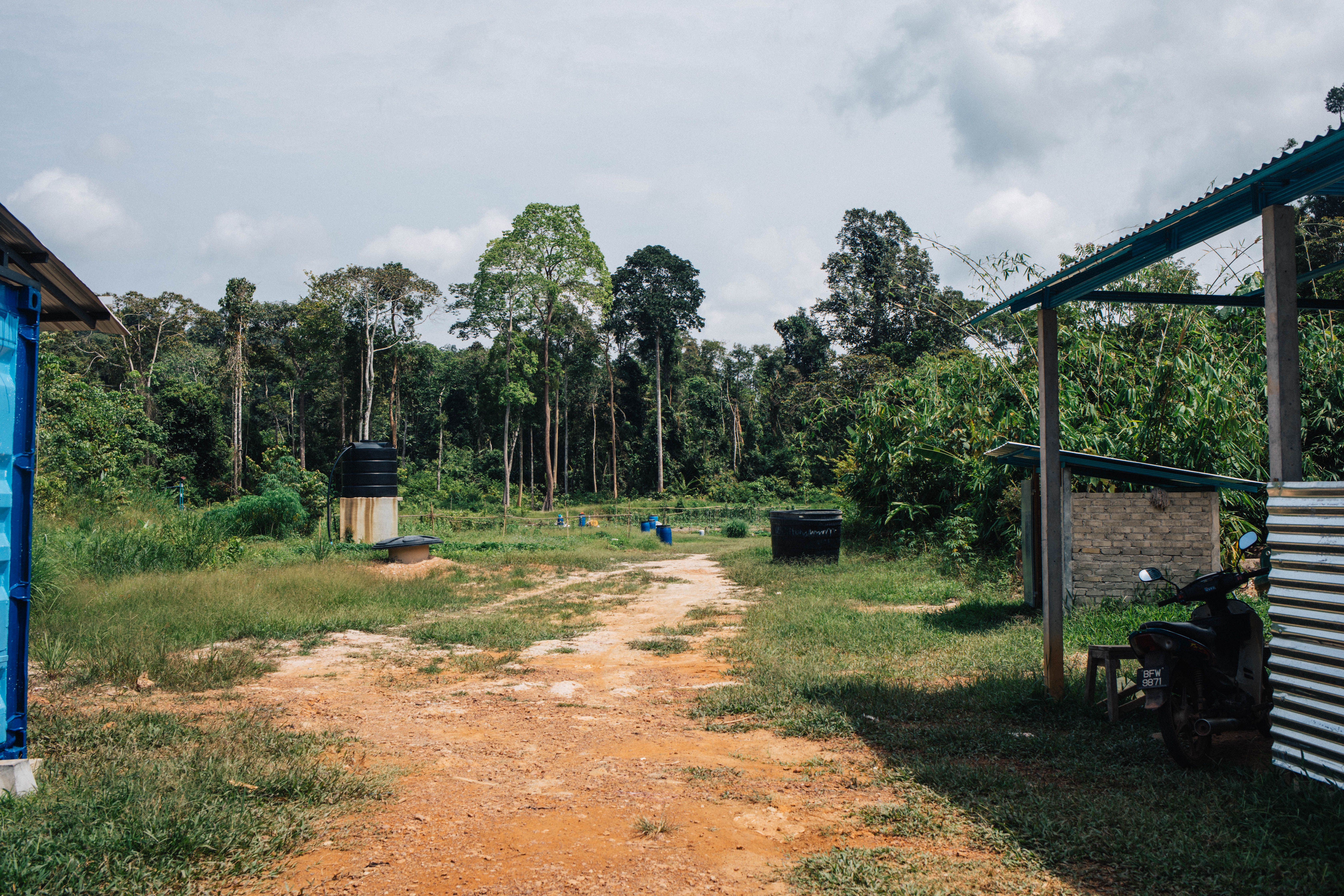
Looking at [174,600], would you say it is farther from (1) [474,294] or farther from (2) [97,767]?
(1) [474,294]

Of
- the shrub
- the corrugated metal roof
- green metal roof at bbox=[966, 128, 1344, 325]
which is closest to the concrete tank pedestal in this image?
the shrub

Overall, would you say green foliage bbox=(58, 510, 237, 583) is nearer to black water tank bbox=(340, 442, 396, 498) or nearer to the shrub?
black water tank bbox=(340, 442, 396, 498)

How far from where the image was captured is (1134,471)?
811 cm

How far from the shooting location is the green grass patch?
120 inches

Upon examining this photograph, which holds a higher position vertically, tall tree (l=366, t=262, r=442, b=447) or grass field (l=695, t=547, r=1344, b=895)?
tall tree (l=366, t=262, r=442, b=447)

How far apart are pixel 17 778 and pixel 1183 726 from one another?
600cm

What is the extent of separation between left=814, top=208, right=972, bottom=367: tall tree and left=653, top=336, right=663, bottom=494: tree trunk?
9237 mm

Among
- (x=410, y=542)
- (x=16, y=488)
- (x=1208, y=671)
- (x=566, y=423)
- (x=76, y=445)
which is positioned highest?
(x=566, y=423)

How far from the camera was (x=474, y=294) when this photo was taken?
33375 mm

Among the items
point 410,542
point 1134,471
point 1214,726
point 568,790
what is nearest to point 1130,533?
point 1134,471

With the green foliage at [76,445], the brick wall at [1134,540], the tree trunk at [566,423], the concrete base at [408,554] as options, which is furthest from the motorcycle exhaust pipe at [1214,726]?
the tree trunk at [566,423]

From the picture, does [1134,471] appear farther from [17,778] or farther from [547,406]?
[547,406]

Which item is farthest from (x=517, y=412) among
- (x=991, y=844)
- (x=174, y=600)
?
(x=991, y=844)

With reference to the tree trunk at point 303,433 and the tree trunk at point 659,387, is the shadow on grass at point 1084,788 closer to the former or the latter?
the tree trunk at point 659,387
